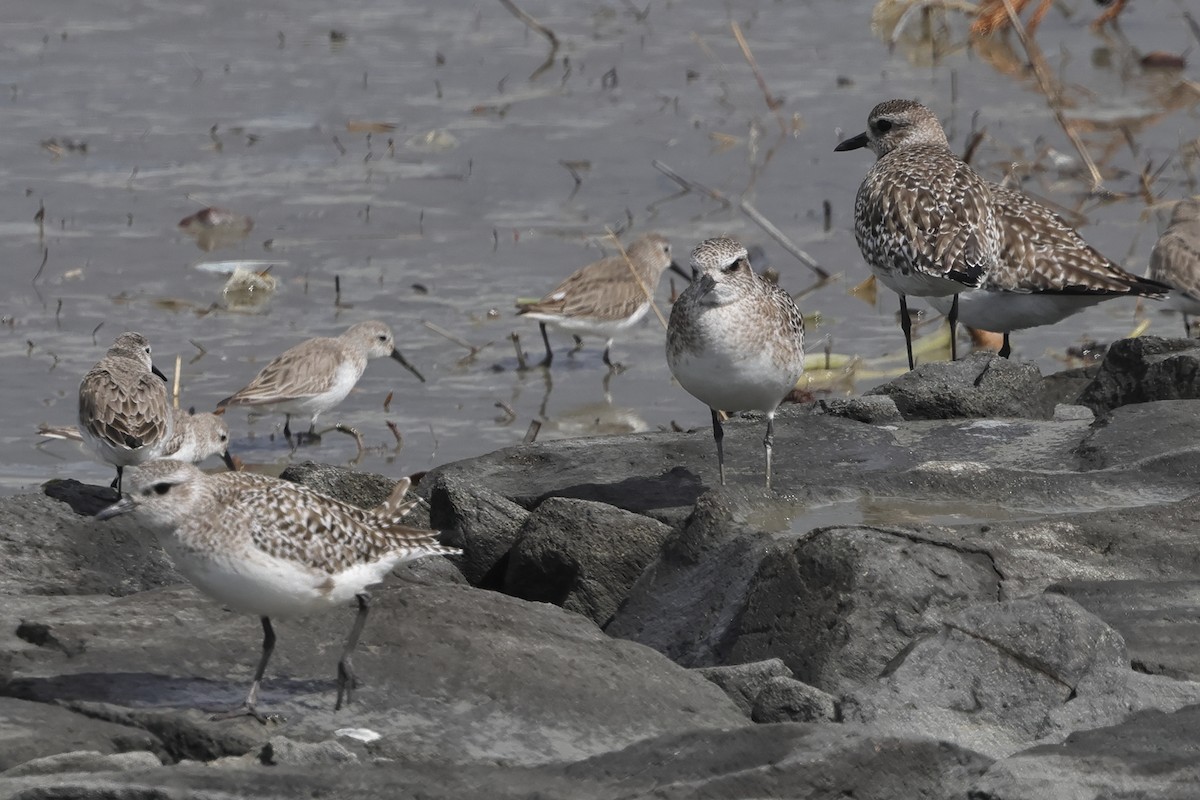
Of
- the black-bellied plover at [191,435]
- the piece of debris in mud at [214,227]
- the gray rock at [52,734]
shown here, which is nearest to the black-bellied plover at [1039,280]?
the black-bellied plover at [191,435]

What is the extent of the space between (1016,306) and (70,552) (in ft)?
18.8

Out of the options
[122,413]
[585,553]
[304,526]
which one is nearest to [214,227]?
[122,413]

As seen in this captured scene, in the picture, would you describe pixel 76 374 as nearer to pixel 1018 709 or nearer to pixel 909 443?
pixel 909 443

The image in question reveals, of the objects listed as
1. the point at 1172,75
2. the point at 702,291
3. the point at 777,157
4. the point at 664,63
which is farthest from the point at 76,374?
the point at 1172,75

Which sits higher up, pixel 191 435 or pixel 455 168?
pixel 455 168

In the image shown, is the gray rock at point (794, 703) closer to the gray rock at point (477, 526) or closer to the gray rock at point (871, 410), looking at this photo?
the gray rock at point (477, 526)

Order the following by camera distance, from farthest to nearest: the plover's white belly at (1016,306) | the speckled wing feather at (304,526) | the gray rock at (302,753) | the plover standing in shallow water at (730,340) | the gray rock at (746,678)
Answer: the plover's white belly at (1016,306) < the plover standing in shallow water at (730,340) < the gray rock at (746,678) < the speckled wing feather at (304,526) < the gray rock at (302,753)

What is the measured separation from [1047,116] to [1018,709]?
12337 millimetres

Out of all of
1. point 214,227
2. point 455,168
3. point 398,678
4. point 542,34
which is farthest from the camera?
point 542,34

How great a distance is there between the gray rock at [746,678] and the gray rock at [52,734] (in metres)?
1.87

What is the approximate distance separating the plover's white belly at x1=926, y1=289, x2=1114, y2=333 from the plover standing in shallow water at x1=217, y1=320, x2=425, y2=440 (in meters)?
3.63

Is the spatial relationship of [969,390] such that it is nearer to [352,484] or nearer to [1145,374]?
[1145,374]

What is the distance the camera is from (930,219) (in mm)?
10375

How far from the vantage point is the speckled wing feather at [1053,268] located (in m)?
10.6
